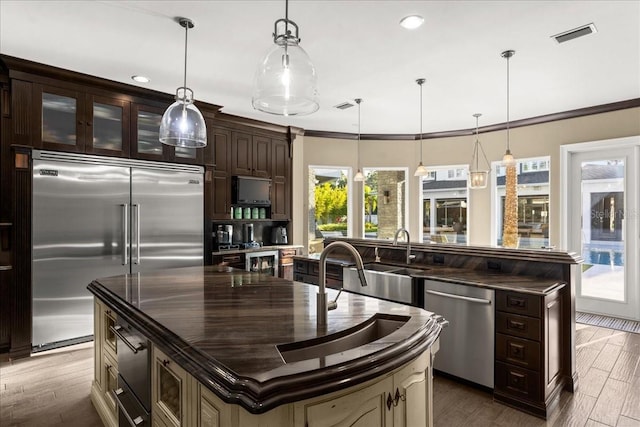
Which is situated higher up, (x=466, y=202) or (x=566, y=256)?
(x=466, y=202)

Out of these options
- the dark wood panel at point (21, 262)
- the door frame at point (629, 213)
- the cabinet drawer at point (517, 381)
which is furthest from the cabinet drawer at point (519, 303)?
the dark wood panel at point (21, 262)

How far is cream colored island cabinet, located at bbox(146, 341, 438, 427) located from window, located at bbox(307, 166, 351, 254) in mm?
4987

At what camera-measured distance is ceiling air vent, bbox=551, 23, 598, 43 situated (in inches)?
113

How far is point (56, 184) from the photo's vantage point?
3.69 metres

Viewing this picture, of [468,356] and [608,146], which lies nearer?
[468,356]

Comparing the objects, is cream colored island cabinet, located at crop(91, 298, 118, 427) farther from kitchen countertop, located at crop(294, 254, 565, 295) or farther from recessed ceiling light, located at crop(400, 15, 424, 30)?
recessed ceiling light, located at crop(400, 15, 424, 30)

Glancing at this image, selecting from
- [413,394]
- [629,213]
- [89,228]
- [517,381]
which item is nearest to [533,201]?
[629,213]

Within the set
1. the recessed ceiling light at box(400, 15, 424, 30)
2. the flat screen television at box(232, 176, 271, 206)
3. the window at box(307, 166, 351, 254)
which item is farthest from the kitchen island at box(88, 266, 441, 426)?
the window at box(307, 166, 351, 254)

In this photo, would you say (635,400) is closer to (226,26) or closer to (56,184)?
(226,26)

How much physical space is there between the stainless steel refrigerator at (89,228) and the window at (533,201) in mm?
5146

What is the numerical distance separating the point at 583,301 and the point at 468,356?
351 centimetres

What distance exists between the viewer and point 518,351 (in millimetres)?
2584

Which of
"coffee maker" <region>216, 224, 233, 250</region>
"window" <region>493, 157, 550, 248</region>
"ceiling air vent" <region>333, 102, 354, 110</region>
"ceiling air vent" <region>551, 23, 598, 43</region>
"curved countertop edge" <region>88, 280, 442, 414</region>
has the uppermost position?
"ceiling air vent" <region>333, 102, 354, 110</region>

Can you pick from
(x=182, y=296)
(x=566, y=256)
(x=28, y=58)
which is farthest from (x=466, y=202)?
(x=28, y=58)
